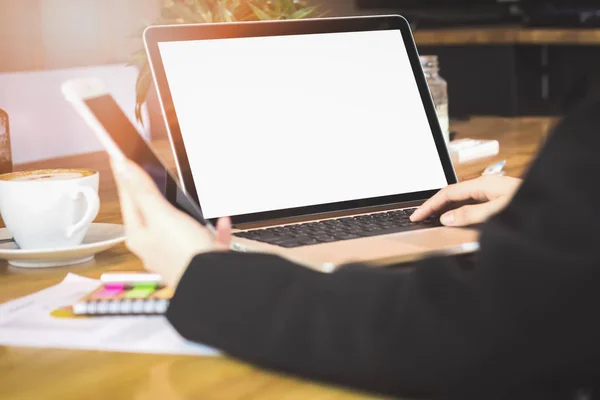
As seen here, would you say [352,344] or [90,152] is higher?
[352,344]

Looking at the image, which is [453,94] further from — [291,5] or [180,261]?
[180,261]

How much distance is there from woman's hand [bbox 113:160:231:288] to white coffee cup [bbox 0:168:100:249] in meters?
0.23

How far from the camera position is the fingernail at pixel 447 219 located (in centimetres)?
98

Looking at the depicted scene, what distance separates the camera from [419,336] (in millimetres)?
546

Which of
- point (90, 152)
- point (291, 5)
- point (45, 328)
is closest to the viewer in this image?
point (45, 328)

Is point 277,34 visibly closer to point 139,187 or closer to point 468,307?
point 139,187

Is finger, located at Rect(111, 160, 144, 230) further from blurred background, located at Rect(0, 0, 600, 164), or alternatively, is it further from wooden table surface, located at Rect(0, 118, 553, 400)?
blurred background, located at Rect(0, 0, 600, 164)

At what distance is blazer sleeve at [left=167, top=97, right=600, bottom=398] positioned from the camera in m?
0.51

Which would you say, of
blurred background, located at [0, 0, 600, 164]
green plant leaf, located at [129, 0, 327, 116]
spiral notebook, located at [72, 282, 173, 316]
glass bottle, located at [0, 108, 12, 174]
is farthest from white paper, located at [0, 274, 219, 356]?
green plant leaf, located at [129, 0, 327, 116]

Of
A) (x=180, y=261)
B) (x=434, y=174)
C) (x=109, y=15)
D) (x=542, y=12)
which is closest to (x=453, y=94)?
(x=542, y=12)

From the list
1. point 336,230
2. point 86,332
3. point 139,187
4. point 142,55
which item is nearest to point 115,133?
point 139,187

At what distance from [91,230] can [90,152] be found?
0.87 meters

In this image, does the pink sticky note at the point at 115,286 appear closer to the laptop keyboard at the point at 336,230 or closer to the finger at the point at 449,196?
the laptop keyboard at the point at 336,230

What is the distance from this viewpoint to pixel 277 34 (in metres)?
1.15
